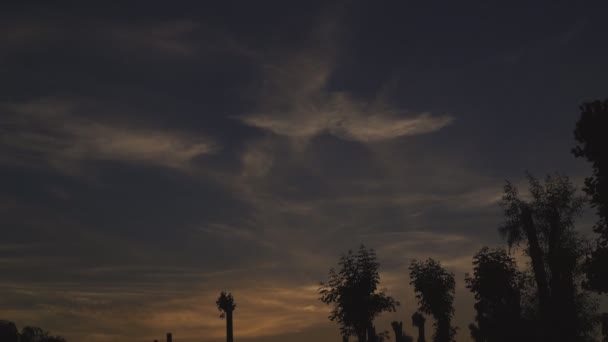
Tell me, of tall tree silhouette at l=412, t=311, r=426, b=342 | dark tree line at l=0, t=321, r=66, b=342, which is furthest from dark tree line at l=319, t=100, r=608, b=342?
dark tree line at l=0, t=321, r=66, b=342

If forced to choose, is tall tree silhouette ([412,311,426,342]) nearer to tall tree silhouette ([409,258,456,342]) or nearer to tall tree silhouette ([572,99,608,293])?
tall tree silhouette ([409,258,456,342])

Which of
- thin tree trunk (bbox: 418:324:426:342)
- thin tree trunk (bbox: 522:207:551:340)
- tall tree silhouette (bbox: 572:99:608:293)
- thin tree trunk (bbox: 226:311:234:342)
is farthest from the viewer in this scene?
thin tree trunk (bbox: 418:324:426:342)

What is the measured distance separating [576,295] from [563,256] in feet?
28.6

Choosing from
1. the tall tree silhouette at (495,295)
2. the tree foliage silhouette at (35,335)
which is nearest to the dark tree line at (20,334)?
the tree foliage silhouette at (35,335)

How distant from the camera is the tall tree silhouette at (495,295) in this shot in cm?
5675

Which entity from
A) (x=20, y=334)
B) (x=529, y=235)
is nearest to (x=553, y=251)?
(x=529, y=235)

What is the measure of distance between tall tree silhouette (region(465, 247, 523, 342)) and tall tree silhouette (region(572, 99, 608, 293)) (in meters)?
22.4

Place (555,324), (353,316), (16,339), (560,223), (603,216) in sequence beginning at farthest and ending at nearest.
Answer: (16,339) → (353,316) → (560,223) → (555,324) → (603,216)

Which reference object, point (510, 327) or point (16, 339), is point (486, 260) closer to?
point (510, 327)

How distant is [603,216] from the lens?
3503 cm

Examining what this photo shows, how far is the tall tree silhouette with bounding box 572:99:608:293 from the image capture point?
34344mm

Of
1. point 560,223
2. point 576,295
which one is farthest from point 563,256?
point 576,295

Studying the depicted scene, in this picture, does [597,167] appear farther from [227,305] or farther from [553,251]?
[227,305]

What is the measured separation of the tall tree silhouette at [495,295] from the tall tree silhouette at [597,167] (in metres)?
22.4
